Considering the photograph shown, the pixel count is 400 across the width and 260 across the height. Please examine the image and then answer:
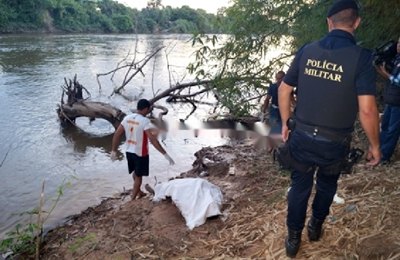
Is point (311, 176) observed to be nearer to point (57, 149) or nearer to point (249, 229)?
point (249, 229)

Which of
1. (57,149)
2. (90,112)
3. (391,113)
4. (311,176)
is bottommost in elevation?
(57,149)

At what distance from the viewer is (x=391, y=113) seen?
14.0 feet

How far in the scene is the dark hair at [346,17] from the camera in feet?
8.08

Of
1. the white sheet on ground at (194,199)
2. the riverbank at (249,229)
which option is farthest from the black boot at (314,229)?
the white sheet on ground at (194,199)

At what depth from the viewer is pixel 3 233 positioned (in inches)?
205

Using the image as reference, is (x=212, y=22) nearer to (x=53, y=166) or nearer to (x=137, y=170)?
(x=137, y=170)

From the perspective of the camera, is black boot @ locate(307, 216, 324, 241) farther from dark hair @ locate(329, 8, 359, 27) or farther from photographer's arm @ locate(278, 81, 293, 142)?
dark hair @ locate(329, 8, 359, 27)

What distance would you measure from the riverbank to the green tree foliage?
90.8 inches

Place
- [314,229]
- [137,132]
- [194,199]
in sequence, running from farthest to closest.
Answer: [137,132] → [194,199] → [314,229]

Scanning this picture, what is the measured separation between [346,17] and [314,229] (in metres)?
1.58

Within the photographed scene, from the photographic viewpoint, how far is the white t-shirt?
5391 mm

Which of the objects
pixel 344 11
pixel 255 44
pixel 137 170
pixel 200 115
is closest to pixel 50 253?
pixel 137 170

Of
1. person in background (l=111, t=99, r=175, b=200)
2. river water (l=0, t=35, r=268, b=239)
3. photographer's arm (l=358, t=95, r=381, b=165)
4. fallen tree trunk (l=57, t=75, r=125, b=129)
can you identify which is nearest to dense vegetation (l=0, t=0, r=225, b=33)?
river water (l=0, t=35, r=268, b=239)

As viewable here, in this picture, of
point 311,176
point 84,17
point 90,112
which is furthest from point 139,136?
point 84,17
